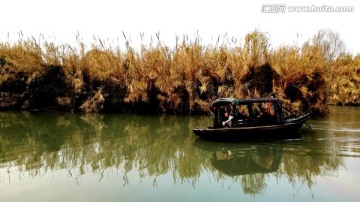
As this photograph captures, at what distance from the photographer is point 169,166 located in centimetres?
962

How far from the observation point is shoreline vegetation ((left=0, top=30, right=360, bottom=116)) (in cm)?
1998

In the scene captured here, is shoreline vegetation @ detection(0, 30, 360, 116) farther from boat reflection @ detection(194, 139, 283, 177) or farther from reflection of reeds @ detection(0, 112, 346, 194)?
boat reflection @ detection(194, 139, 283, 177)

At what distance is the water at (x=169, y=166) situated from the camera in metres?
7.21

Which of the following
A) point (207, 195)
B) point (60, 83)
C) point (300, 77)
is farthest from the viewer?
point (60, 83)

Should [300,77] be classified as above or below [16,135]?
above

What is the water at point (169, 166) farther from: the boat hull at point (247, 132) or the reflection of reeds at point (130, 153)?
the boat hull at point (247, 132)

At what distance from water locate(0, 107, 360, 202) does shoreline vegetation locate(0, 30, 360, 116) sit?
4825 mm

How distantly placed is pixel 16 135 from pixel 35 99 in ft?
35.3

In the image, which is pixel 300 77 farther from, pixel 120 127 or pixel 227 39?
pixel 120 127

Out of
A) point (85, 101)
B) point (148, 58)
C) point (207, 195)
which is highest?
point (148, 58)

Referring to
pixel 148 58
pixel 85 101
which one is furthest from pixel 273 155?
pixel 85 101

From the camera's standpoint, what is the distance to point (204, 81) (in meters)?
20.5

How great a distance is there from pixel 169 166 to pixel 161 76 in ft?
39.0

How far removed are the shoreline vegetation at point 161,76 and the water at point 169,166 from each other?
4825 millimetres
